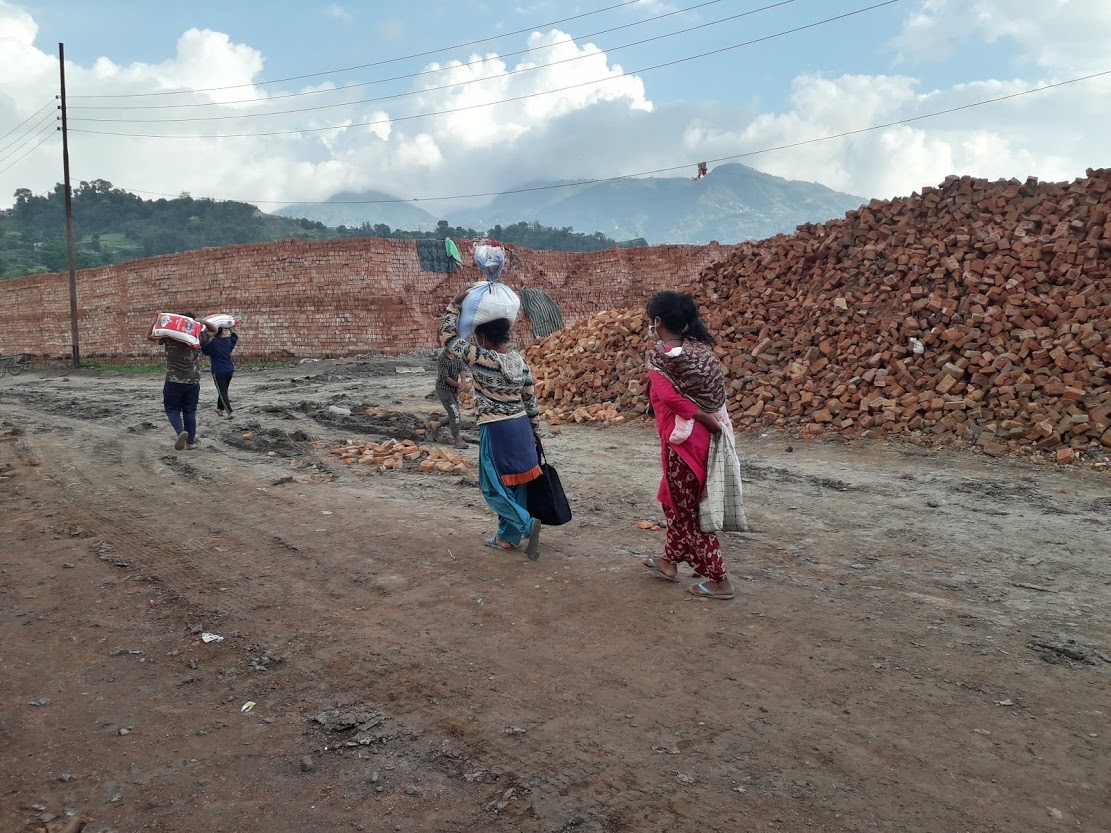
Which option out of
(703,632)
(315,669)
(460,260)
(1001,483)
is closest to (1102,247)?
(1001,483)

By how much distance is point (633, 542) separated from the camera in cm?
486

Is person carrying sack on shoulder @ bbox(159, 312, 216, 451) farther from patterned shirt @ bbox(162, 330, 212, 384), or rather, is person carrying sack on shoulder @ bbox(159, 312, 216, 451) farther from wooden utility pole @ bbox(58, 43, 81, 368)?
wooden utility pole @ bbox(58, 43, 81, 368)

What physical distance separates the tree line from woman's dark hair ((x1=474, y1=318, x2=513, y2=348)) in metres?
45.8

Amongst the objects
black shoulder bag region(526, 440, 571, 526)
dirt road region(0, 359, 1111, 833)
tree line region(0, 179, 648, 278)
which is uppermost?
tree line region(0, 179, 648, 278)

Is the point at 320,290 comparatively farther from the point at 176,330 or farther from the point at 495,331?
the point at 495,331

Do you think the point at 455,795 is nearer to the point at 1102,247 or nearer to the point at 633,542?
the point at 633,542

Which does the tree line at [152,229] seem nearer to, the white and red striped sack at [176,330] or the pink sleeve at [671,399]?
the white and red striped sack at [176,330]

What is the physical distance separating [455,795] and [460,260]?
1950cm

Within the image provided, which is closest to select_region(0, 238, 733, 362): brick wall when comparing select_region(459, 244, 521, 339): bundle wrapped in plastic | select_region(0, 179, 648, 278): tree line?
select_region(459, 244, 521, 339): bundle wrapped in plastic

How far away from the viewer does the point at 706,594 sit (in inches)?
152

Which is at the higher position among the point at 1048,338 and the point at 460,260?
the point at 460,260

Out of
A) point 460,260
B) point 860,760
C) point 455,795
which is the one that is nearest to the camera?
point 455,795

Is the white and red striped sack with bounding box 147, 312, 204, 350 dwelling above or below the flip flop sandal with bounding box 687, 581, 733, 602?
above

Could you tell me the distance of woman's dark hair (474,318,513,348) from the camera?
447 centimetres
